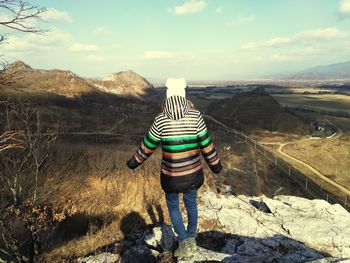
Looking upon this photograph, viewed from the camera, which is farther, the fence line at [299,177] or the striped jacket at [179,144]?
the fence line at [299,177]

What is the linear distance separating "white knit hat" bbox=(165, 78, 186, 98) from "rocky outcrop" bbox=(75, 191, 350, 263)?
11.7 ft

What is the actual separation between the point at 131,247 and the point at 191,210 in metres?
3.10

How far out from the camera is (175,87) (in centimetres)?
685

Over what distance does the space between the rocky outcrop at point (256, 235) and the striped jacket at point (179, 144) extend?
6.59 feet

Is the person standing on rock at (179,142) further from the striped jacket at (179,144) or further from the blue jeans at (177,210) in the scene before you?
the blue jeans at (177,210)

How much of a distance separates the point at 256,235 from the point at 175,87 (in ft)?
24.6

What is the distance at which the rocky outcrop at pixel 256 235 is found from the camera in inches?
361

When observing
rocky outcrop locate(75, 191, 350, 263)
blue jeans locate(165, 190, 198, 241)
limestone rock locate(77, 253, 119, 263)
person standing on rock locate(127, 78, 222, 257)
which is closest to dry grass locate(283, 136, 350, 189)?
rocky outcrop locate(75, 191, 350, 263)

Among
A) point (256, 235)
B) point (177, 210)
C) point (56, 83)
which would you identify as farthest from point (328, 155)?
point (56, 83)

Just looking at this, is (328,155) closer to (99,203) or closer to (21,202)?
(99,203)

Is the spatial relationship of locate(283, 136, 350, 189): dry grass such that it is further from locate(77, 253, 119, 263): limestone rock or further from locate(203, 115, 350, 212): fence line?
locate(77, 253, 119, 263): limestone rock

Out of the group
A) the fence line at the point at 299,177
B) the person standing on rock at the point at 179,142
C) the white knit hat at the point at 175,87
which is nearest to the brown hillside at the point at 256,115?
the fence line at the point at 299,177

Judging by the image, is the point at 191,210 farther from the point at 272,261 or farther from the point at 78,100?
the point at 78,100

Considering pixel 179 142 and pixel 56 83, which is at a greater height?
pixel 56 83
